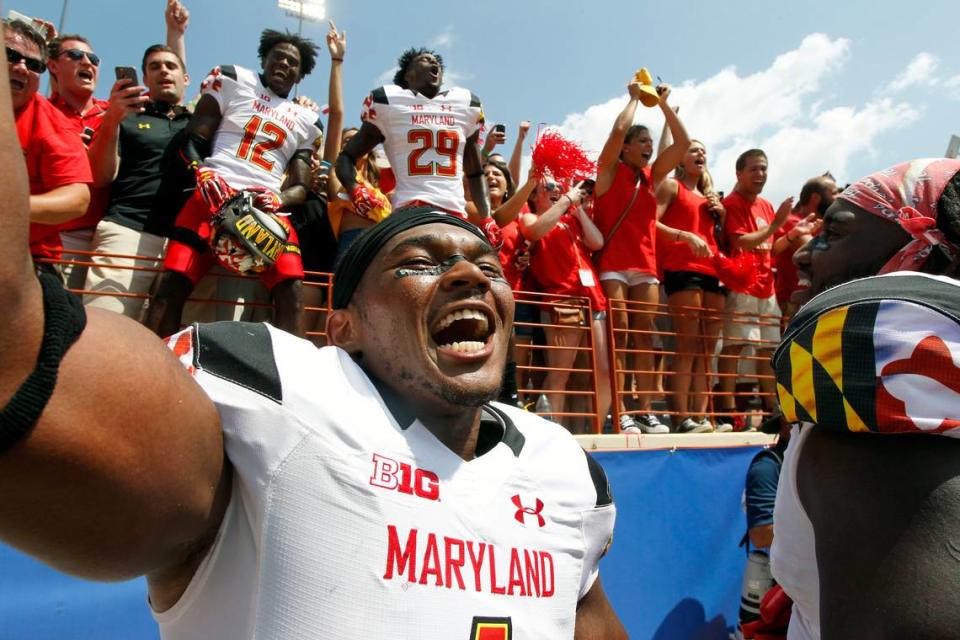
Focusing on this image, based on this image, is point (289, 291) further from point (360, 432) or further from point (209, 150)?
point (360, 432)

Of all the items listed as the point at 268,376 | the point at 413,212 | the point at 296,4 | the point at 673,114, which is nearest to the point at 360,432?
the point at 268,376

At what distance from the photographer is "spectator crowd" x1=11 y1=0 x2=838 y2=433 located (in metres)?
3.76

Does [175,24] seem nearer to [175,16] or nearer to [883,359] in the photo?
[175,16]

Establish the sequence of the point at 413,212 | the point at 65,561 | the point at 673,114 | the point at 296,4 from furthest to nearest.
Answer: the point at 296,4
the point at 673,114
the point at 413,212
the point at 65,561

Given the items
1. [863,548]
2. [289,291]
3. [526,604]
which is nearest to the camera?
[863,548]

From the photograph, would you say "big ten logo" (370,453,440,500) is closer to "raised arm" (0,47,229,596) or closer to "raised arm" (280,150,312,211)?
"raised arm" (0,47,229,596)

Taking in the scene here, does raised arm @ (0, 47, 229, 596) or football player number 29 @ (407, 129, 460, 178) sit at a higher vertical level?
football player number 29 @ (407, 129, 460, 178)

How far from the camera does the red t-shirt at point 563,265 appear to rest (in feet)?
17.3

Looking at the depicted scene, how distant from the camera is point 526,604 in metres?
1.32

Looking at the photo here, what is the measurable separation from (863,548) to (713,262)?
4.98 m

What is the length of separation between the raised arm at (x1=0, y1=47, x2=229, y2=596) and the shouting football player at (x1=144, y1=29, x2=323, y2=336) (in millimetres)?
2819

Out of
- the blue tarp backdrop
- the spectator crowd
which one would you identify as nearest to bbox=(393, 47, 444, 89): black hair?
the spectator crowd

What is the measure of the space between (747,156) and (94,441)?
6.36 meters

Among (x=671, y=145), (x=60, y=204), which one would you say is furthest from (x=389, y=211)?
(x=671, y=145)
